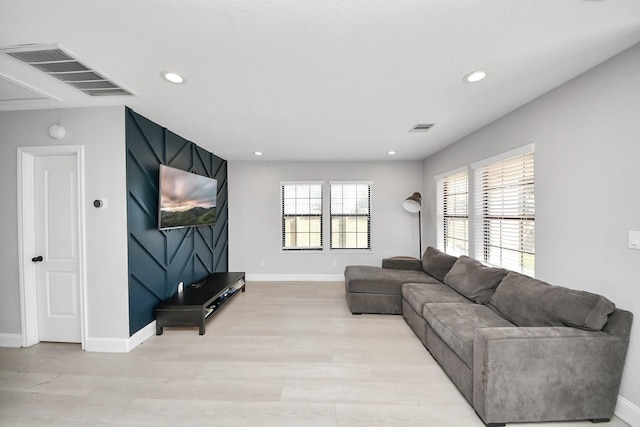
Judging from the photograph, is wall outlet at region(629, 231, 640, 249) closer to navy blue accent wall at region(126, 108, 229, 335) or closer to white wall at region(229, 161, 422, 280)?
white wall at region(229, 161, 422, 280)

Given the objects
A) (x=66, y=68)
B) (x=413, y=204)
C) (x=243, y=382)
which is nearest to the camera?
(x=66, y=68)

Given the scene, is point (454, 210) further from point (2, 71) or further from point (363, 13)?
point (2, 71)

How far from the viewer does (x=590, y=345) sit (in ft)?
5.51

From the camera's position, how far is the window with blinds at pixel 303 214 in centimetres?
541

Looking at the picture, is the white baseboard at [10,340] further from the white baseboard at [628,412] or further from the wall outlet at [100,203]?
the white baseboard at [628,412]

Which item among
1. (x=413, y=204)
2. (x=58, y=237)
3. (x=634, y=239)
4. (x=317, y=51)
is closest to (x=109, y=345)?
(x=58, y=237)

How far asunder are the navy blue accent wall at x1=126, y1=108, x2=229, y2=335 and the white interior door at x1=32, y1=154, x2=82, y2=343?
0.62 metres

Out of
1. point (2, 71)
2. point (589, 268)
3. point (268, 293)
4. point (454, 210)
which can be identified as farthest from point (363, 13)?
point (268, 293)

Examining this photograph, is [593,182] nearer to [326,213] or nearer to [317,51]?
[317,51]

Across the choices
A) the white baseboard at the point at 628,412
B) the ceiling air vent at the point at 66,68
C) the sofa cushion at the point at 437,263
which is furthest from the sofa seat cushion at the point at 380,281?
the ceiling air vent at the point at 66,68

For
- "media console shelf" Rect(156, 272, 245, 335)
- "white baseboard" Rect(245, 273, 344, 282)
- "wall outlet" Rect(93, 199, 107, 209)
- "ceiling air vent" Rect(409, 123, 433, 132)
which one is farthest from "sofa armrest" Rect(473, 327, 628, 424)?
"white baseboard" Rect(245, 273, 344, 282)

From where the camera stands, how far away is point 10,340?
271 cm

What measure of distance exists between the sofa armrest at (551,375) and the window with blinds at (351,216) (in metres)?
3.72

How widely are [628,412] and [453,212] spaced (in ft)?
9.56
